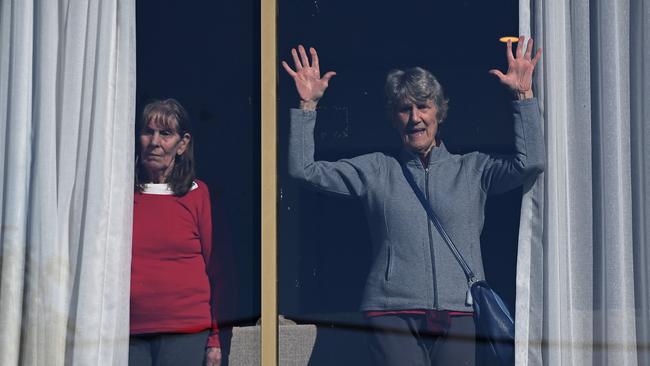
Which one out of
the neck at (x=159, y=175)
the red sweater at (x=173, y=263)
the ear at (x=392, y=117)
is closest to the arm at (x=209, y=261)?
the red sweater at (x=173, y=263)

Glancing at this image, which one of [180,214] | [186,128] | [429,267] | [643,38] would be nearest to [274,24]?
[186,128]

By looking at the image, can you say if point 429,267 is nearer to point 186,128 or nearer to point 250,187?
point 250,187

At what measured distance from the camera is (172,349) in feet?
10.9

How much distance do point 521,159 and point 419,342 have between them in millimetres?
631

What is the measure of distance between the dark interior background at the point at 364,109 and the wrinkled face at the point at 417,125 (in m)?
0.04

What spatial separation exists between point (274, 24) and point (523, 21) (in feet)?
2.48

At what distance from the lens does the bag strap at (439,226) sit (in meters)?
3.30

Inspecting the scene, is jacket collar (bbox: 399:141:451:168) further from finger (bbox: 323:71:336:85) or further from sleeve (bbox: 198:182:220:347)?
sleeve (bbox: 198:182:220:347)

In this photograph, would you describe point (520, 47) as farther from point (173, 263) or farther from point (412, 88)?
point (173, 263)

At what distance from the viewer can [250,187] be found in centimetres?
335

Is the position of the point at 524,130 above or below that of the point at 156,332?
above

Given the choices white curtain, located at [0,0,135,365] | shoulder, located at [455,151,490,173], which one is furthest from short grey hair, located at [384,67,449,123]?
white curtain, located at [0,0,135,365]

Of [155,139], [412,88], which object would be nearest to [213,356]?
[155,139]

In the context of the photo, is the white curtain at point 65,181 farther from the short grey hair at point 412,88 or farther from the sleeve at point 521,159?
the sleeve at point 521,159
